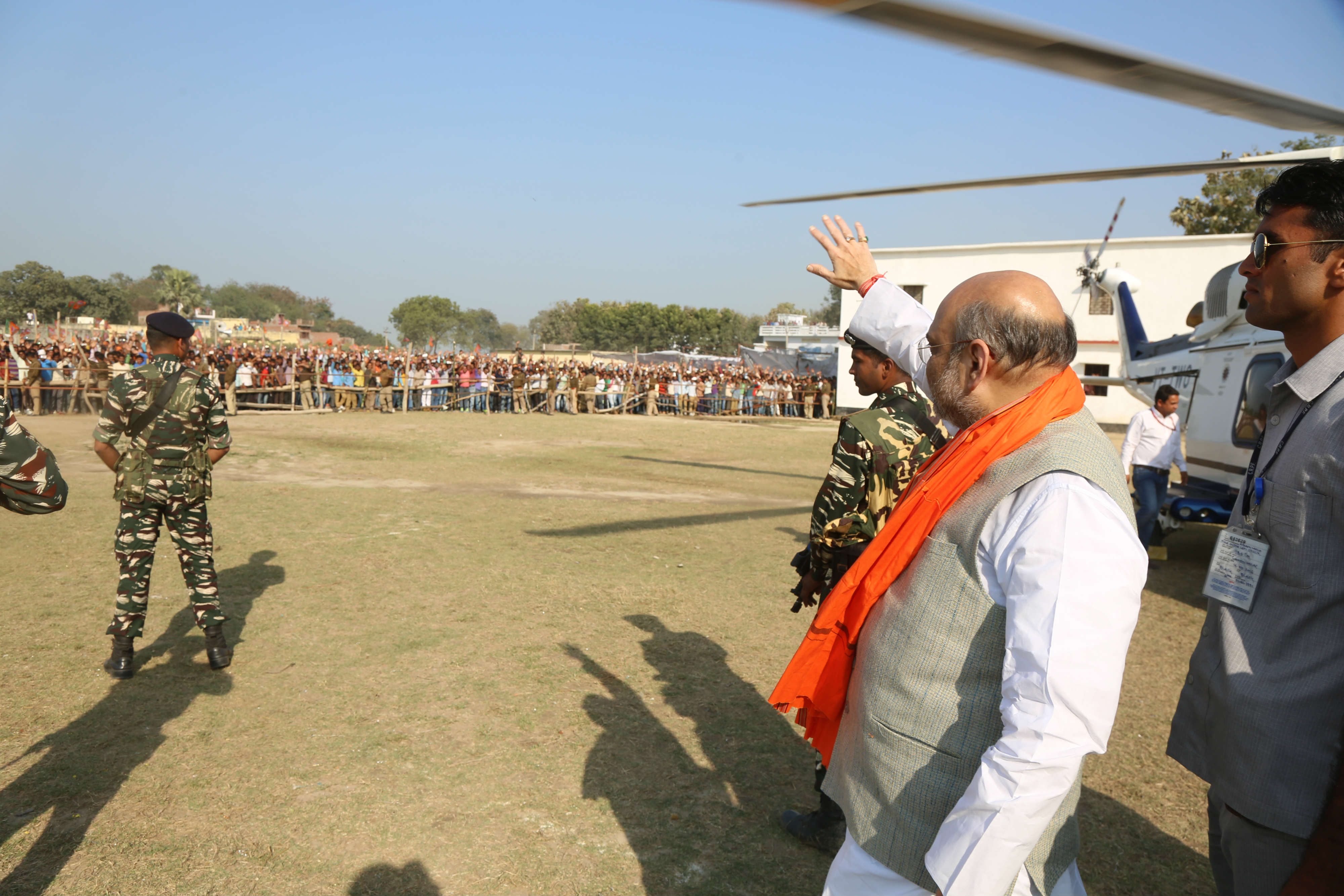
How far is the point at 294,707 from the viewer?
14.4 ft

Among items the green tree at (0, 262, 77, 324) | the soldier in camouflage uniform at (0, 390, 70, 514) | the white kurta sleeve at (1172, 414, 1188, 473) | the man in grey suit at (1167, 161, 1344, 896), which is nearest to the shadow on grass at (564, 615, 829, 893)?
the man in grey suit at (1167, 161, 1344, 896)

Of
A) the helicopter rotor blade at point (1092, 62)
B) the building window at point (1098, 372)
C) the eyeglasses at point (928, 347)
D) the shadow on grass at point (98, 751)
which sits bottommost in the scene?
the shadow on grass at point (98, 751)

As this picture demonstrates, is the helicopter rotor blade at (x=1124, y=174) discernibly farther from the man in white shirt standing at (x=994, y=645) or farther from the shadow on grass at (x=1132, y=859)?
the shadow on grass at (x=1132, y=859)

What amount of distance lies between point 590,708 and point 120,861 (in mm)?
2238

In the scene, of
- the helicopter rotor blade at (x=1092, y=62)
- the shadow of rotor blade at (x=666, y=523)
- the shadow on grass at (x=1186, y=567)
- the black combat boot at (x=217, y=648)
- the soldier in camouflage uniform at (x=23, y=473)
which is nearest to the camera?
the helicopter rotor blade at (x=1092, y=62)

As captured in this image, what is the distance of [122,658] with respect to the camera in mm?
4629

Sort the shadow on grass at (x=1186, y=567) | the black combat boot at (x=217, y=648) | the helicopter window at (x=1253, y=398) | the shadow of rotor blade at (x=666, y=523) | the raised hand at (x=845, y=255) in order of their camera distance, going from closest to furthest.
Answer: the raised hand at (x=845, y=255) < the black combat boot at (x=217, y=648) < the shadow on grass at (x=1186, y=567) < the helicopter window at (x=1253, y=398) < the shadow of rotor blade at (x=666, y=523)

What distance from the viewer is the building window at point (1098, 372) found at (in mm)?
31703

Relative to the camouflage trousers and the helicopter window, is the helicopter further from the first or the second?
the camouflage trousers

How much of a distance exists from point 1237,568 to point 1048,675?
92 centimetres

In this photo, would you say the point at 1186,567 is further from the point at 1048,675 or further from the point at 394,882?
the point at 1048,675

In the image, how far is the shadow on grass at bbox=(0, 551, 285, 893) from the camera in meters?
3.10

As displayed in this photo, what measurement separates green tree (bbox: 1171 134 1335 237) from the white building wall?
2.01m

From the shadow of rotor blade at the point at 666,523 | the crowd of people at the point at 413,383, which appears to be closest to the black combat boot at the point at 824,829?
the shadow of rotor blade at the point at 666,523
